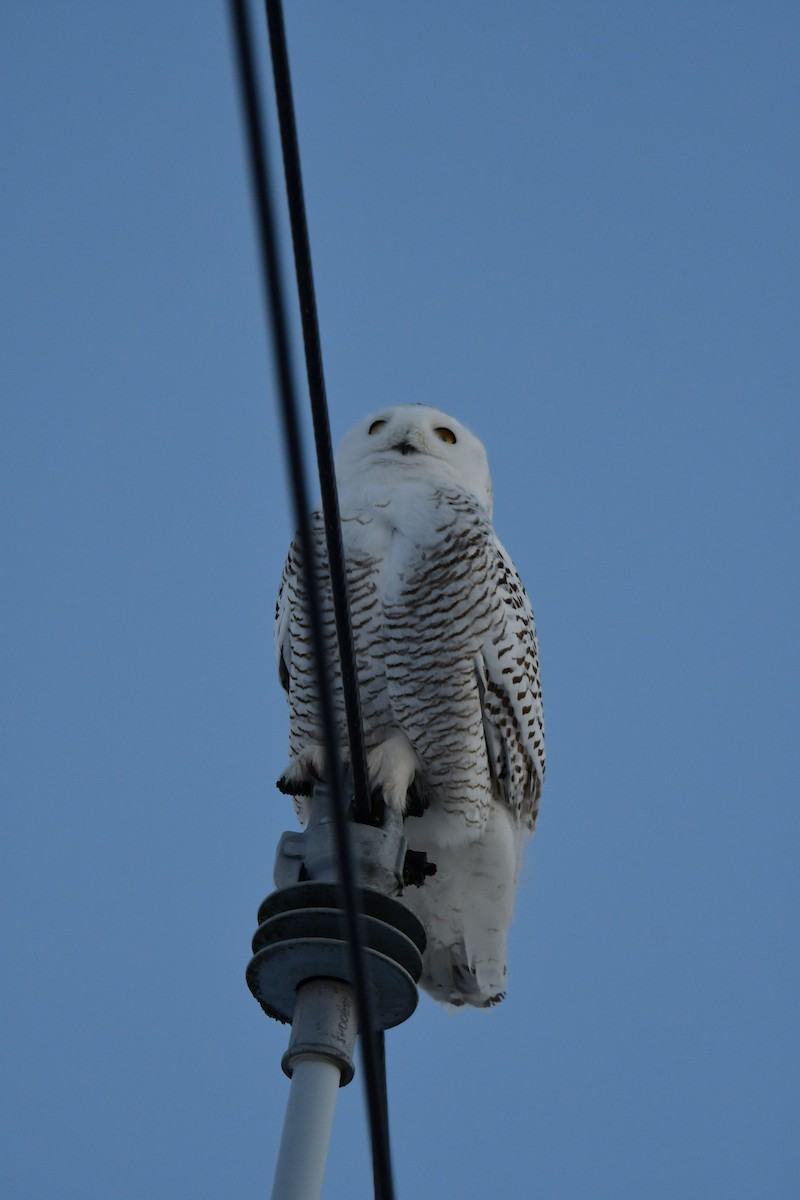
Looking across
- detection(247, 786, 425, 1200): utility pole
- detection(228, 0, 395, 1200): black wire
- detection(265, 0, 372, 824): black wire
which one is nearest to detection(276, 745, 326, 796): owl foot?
detection(265, 0, 372, 824): black wire

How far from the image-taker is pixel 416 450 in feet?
18.8

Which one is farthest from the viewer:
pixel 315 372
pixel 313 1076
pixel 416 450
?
pixel 416 450

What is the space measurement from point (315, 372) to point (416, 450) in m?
3.04

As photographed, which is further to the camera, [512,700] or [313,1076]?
[512,700]

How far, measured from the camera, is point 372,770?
486 cm

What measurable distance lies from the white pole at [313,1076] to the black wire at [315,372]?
57 cm

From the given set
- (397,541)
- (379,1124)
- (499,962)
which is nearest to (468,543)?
(397,541)

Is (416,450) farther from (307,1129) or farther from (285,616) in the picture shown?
(307,1129)

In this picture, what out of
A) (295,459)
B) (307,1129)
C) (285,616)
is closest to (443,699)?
(285,616)

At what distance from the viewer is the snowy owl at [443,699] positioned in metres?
5.02

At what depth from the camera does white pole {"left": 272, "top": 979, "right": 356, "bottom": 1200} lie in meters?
2.99

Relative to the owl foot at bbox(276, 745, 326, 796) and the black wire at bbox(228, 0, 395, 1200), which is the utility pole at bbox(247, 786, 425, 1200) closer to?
the black wire at bbox(228, 0, 395, 1200)

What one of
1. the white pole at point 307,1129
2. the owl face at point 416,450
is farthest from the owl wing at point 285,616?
the white pole at point 307,1129

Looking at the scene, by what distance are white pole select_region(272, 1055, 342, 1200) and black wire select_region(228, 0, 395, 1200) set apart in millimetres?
476
